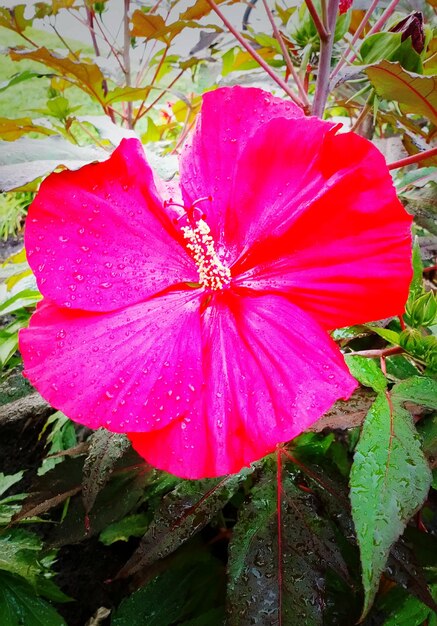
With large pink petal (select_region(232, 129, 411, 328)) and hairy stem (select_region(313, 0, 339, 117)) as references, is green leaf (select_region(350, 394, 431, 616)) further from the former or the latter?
hairy stem (select_region(313, 0, 339, 117))

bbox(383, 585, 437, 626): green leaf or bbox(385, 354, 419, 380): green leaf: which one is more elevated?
bbox(385, 354, 419, 380): green leaf

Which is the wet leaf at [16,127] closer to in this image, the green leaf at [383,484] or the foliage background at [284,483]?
the foliage background at [284,483]

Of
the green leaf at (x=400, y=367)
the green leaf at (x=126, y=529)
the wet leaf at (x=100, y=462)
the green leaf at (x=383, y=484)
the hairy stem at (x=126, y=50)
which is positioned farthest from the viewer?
the hairy stem at (x=126, y=50)

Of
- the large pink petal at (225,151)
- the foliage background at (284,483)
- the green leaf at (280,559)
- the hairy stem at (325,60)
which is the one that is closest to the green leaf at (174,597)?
the foliage background at (284,483)

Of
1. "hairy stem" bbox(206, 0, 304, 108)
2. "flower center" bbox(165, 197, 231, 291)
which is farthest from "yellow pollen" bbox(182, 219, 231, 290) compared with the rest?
"hairy stem" bbox(206, 0, 304, 108)

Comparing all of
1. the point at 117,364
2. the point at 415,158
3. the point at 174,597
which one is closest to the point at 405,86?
the point at 415,158

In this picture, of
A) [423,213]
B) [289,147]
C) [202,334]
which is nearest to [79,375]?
[202,334]
